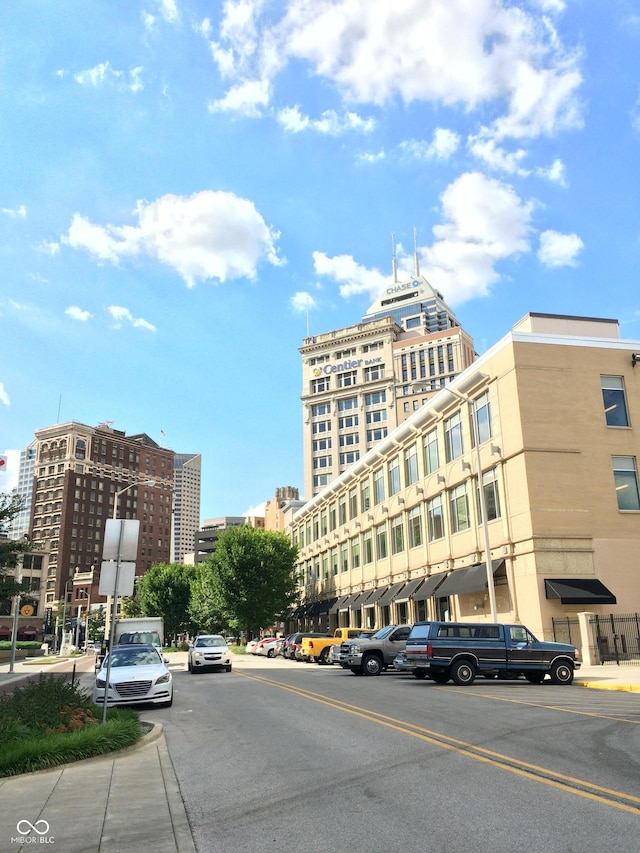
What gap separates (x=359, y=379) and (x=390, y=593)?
77.1 metres

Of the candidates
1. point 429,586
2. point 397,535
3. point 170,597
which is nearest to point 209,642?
point 429,586

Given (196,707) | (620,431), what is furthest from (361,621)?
(196,707)

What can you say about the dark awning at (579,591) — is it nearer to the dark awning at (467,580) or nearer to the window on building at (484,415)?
the dark awning at (467,580)

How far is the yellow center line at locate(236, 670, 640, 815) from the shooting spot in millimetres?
6746

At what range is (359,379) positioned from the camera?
122875 mm

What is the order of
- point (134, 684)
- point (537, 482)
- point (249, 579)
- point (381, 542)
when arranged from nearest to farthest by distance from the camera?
point (134, 684), point (537, 482), point (381, 542), point (249, 579)

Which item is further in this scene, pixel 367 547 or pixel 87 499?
pixel 87 499

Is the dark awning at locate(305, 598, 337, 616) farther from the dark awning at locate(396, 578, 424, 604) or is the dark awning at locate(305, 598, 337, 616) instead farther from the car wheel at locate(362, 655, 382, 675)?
the car wheel at locate(362, 655, 382, 675)

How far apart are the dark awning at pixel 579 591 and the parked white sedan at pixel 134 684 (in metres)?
18.7

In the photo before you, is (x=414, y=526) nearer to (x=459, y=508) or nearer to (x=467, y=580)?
(x=459, y=508)

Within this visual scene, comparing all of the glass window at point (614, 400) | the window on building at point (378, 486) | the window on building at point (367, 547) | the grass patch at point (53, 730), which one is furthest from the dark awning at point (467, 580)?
the grass patch at point (53, 730)

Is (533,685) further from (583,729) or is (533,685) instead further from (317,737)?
(317,737)

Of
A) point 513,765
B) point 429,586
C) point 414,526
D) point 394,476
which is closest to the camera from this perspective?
point 513,765

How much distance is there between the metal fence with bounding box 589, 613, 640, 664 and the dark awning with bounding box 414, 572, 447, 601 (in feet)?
37.9
